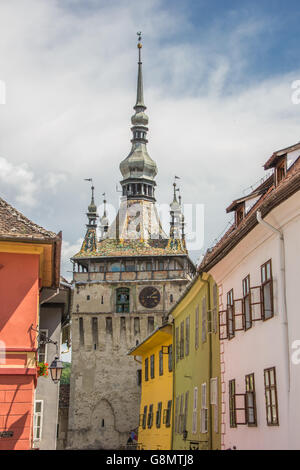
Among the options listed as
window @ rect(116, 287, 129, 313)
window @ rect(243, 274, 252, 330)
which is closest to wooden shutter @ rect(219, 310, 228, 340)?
window @ rect(243, 274, 252, 330)

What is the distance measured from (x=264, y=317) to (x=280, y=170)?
3.57 m

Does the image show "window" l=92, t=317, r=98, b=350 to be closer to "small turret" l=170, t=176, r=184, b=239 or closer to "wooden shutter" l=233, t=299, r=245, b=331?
"small turret" l=170, t=176, r=184, b=239

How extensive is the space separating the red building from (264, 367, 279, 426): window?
4488 millimetres

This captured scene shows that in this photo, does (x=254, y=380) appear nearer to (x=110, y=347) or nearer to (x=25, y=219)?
(x=25, y=219)

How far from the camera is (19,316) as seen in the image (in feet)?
49.9

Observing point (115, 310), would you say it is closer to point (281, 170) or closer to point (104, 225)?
point (104, 225)

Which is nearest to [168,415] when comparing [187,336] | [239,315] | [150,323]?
[187,336]

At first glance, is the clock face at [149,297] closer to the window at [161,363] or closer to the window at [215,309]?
the window at [161,363]

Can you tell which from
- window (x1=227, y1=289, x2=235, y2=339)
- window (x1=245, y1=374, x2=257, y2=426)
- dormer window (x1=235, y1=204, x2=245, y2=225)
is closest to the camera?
window (x1=245, y1=374, x2=257, y2=426)

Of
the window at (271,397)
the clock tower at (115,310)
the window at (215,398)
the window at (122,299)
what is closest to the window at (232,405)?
the window at (215,398)

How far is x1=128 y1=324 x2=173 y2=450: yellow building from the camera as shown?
1288 inches

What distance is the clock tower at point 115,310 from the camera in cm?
6462

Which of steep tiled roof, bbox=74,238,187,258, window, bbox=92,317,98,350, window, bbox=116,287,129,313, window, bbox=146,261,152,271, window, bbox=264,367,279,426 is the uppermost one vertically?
steep tiled roof, bbox=74,238,187,258
